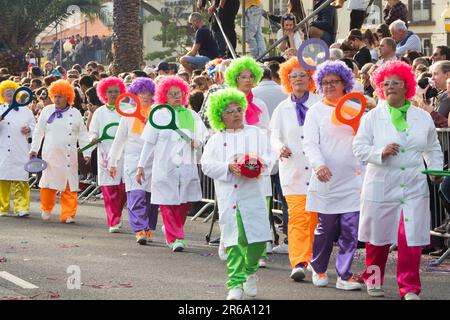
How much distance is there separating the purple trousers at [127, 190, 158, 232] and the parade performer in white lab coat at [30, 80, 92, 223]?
8.20ft

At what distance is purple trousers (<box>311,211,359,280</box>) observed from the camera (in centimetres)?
1111

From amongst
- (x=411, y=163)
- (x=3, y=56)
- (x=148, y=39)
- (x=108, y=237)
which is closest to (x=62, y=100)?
(x=108, y=237)

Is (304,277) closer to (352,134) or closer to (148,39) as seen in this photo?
(352,134)

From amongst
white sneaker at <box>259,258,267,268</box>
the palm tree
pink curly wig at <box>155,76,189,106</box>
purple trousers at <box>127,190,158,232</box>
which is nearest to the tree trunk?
purple trousers at <box>127,190,158,232</box>

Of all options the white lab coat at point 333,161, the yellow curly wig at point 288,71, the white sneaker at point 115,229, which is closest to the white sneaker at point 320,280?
the white lab coat at point 333,161

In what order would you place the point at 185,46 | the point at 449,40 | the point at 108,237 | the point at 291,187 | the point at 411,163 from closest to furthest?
1. the point at 411,163
2. the point at 291,187
3. the point at 108,237
4. the point at 449,40
5. the point at 185,46

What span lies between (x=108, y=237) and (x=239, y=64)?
11.7ft

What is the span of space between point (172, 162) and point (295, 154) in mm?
2616

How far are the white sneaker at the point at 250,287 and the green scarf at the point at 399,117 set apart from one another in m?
1.70

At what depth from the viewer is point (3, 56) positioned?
4275cm

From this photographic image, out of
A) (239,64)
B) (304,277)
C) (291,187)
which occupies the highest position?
(239,64)

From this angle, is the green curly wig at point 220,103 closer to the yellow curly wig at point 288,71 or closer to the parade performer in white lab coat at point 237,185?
the parade performer in white lab coat at point 237,185

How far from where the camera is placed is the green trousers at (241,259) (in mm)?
10352

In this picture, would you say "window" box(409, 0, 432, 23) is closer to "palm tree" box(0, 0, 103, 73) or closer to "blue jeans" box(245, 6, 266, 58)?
"palm tree" box(0, 0, 103, 73)
